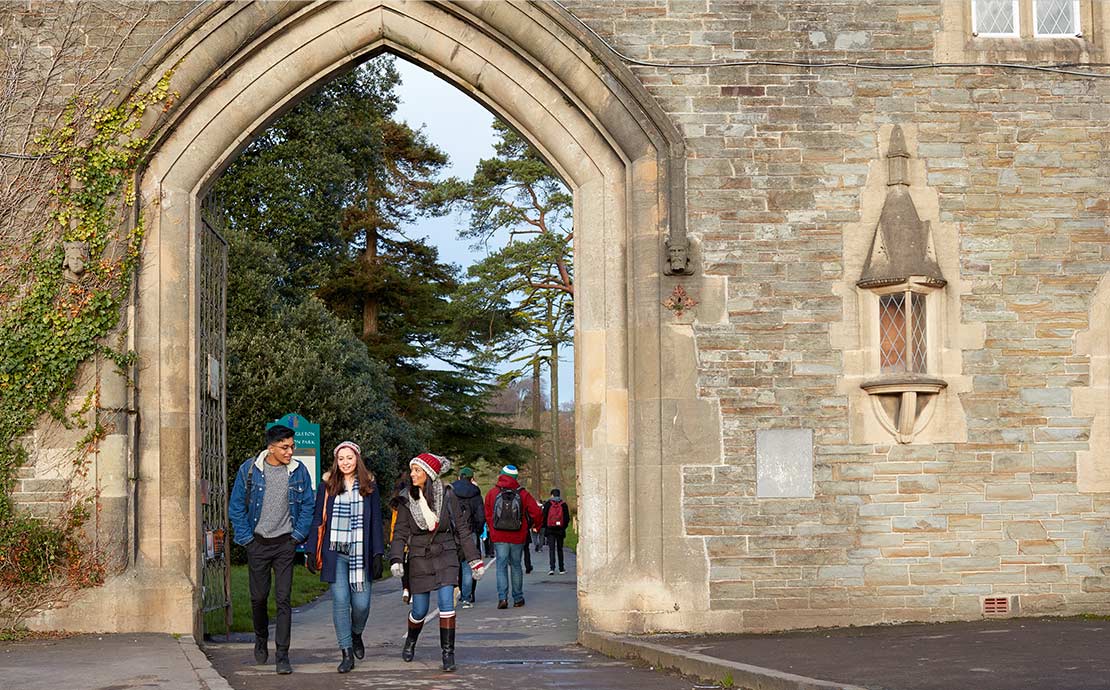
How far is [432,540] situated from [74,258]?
401 cm

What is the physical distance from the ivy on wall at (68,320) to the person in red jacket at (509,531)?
6.12 metres

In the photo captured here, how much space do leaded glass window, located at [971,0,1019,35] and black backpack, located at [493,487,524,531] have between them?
25.2 ft

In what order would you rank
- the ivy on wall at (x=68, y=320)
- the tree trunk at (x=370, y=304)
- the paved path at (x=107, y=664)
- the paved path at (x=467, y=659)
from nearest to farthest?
the paved path at (x=107, y=664) → the paved path at (x=467, y=659) → the ivy on wall at (x=68, y=320) → the tree trunk at (x=370, y=304)

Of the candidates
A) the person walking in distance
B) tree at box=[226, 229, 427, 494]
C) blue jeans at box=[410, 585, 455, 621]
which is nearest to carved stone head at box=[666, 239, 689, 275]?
blue jeans at box=[410, 585, 455, 621]

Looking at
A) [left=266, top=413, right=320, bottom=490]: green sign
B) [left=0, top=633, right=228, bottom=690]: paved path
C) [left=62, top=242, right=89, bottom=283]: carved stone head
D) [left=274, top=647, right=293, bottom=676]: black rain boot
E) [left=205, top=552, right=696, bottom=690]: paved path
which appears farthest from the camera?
[left=266, top=413, right=320, bottom=490]: green sign

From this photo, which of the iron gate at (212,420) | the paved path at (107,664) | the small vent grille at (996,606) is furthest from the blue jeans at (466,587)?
the small vent grille at (996,606)

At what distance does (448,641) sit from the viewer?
1013 cm

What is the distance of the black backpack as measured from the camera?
56.0 feet

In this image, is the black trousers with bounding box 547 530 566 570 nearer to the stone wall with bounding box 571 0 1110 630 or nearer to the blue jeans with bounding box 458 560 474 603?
the blue jeans with bounding box 458 560 474 603

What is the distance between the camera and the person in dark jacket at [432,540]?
10133mm

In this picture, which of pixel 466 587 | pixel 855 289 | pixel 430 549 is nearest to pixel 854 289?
pixel 855 289

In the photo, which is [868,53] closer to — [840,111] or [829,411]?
[840,111]

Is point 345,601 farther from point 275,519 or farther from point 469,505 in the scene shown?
point 469,505

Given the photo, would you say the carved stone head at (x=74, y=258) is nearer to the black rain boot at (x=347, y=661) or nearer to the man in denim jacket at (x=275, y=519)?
the man in denim jacket at (x=275, y=519)
